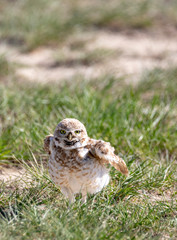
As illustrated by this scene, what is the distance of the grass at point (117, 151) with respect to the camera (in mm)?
3344

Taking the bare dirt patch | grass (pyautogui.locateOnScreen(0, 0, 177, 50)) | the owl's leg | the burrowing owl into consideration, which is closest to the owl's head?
the burrowing owl

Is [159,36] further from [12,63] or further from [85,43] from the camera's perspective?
[12,63]

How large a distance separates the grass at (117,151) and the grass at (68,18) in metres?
1.92

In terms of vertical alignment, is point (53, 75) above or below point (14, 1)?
below

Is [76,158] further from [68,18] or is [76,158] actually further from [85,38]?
[68,18]

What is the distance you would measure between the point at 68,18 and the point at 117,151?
4.65 m

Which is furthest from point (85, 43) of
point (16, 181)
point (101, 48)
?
point (16, 181)

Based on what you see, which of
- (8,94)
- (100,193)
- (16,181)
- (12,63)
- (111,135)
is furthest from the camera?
(12,63)

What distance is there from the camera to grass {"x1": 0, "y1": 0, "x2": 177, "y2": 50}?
8.10 metres

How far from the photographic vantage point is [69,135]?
346 centimetres

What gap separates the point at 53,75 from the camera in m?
7.19

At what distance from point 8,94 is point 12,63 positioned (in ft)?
4.16

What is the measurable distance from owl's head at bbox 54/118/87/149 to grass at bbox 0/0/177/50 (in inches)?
185

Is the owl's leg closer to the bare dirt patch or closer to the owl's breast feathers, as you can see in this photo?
the owl's breast feathers
